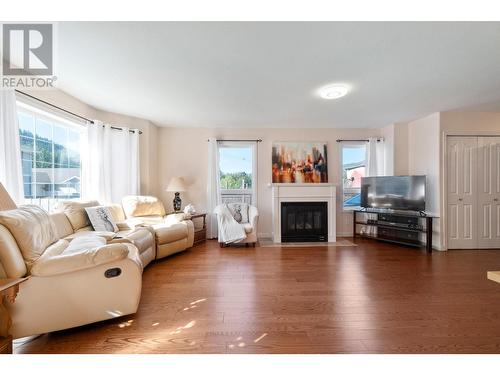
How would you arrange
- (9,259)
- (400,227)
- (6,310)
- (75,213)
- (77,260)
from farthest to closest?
(400,227), (75,213), (77,260), (9,259), (6,310)

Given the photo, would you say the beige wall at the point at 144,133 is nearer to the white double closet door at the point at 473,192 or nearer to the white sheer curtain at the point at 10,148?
the white sheer curtain at the point at 10,148

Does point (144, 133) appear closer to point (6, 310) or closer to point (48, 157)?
point (48, 157)

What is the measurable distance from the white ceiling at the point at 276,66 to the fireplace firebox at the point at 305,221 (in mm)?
1861

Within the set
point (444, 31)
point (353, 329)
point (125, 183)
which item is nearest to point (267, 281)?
point (353, 329)

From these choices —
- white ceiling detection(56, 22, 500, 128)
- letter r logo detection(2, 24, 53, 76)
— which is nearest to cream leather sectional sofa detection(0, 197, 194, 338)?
letter r logo detection(2, 24, 53, 76)

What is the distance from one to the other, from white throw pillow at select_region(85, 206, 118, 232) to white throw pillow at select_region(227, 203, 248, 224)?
6.66 feet

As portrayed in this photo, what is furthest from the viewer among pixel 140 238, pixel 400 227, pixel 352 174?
pixel 352 174

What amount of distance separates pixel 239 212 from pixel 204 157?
4.79 feet

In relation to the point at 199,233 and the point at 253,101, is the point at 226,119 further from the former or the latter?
the point at 199,233

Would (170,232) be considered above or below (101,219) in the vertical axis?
below

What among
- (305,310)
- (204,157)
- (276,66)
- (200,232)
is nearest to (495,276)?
(305,310)

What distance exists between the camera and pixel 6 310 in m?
1.36

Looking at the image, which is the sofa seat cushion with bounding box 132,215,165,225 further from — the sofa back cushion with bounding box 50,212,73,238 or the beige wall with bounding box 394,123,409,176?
the beige wall with bounding box 394,123,409,176
